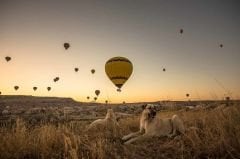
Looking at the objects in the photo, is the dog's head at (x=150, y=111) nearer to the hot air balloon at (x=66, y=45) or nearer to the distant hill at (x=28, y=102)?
the hot air balloon at (x=66, y=45)

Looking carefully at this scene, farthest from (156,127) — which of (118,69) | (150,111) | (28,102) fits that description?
(28,102)

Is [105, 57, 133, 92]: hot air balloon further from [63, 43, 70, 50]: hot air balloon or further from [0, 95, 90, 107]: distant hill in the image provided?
[0, 95, 90, 107]: distant hill

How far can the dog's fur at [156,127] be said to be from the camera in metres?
8.95

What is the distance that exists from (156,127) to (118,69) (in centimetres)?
1102

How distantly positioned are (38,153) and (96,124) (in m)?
5.92

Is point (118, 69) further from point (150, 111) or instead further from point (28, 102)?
point (28, 102)

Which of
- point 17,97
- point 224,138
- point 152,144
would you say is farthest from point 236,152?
point 17,97

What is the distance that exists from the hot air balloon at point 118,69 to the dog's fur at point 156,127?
412 inches

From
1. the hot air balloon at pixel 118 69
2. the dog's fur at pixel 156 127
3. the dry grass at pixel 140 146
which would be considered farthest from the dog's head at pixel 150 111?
the hot air balloon at pixel 118 69

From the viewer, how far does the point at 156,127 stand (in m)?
9.13

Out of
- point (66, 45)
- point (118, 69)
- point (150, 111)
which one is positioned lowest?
point (150, 111)

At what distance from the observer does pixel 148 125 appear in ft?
30.3

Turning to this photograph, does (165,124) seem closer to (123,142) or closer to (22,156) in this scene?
(123,142)

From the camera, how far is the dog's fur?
8953 mm
